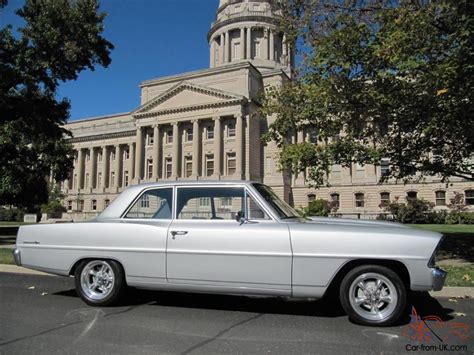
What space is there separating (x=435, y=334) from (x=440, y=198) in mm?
53484

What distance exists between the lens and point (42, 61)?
18.4 meters

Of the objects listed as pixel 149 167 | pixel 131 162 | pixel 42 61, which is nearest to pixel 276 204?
pixel 42 61

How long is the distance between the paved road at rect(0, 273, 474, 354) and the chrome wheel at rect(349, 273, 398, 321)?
19 centimetres

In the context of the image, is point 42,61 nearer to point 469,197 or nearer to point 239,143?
point 239,143

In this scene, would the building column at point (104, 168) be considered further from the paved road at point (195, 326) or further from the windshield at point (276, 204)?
the windshield at point (276, 204)

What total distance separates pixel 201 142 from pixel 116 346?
58479 millimetres

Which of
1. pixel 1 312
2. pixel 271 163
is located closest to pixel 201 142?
pixel 271 163

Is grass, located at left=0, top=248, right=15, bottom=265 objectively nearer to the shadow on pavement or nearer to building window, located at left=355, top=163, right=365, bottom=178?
the shadow on pavement

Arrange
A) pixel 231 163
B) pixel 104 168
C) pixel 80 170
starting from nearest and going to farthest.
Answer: pixel 231 163, pixel 104 168, pixel 80 170

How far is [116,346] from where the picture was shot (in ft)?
14.3

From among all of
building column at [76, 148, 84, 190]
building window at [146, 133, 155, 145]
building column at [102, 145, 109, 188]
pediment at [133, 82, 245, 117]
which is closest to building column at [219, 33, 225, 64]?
pediment at [133, 82, 245, 117]

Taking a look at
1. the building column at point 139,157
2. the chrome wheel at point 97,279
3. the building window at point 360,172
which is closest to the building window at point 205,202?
the chrome wheel at point 97,279

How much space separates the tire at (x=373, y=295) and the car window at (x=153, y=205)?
2634 mm

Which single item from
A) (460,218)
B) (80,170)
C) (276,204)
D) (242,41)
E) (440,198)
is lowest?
(460,218)
